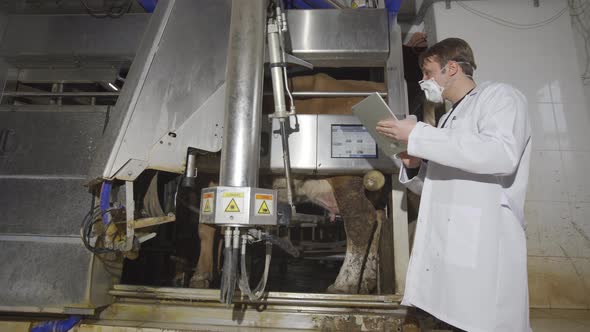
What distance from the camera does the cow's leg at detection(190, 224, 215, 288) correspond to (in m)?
1.42

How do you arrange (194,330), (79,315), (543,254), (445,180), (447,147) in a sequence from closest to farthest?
(447,147)
(445,180)
(194,330)
(79,315)
(543,254)

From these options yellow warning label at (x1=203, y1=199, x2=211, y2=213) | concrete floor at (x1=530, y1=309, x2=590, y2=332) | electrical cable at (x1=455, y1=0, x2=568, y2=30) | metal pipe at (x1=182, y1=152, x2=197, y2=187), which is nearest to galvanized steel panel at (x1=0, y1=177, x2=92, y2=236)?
metal pipe at (x1=182, y1=152, x2=197, y2=187)

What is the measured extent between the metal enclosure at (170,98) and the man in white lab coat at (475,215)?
705 mm

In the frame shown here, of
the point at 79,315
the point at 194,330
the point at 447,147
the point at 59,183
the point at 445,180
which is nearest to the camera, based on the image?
the point at 447,147

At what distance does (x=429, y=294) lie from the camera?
89cm

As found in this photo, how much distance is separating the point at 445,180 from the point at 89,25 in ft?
6.26

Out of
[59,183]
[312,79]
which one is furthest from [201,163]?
[312,79]

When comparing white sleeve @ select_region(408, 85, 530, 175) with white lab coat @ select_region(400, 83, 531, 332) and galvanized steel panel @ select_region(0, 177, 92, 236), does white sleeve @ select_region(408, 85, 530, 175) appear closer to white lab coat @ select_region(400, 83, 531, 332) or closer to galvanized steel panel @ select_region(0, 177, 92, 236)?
white lab coat @ select_region(400, 83, 531, 332)

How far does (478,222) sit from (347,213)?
2.20 feet

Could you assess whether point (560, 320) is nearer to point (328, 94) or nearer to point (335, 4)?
point (328, 94)

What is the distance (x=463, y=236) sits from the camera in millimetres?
847

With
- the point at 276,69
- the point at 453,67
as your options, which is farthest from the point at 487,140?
the point at 276,69

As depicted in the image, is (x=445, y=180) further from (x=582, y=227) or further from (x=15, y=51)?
(x=15, y=51)

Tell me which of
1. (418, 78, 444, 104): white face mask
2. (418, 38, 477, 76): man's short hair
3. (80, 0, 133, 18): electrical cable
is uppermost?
(80, 0, 133, 18): electrical cable
